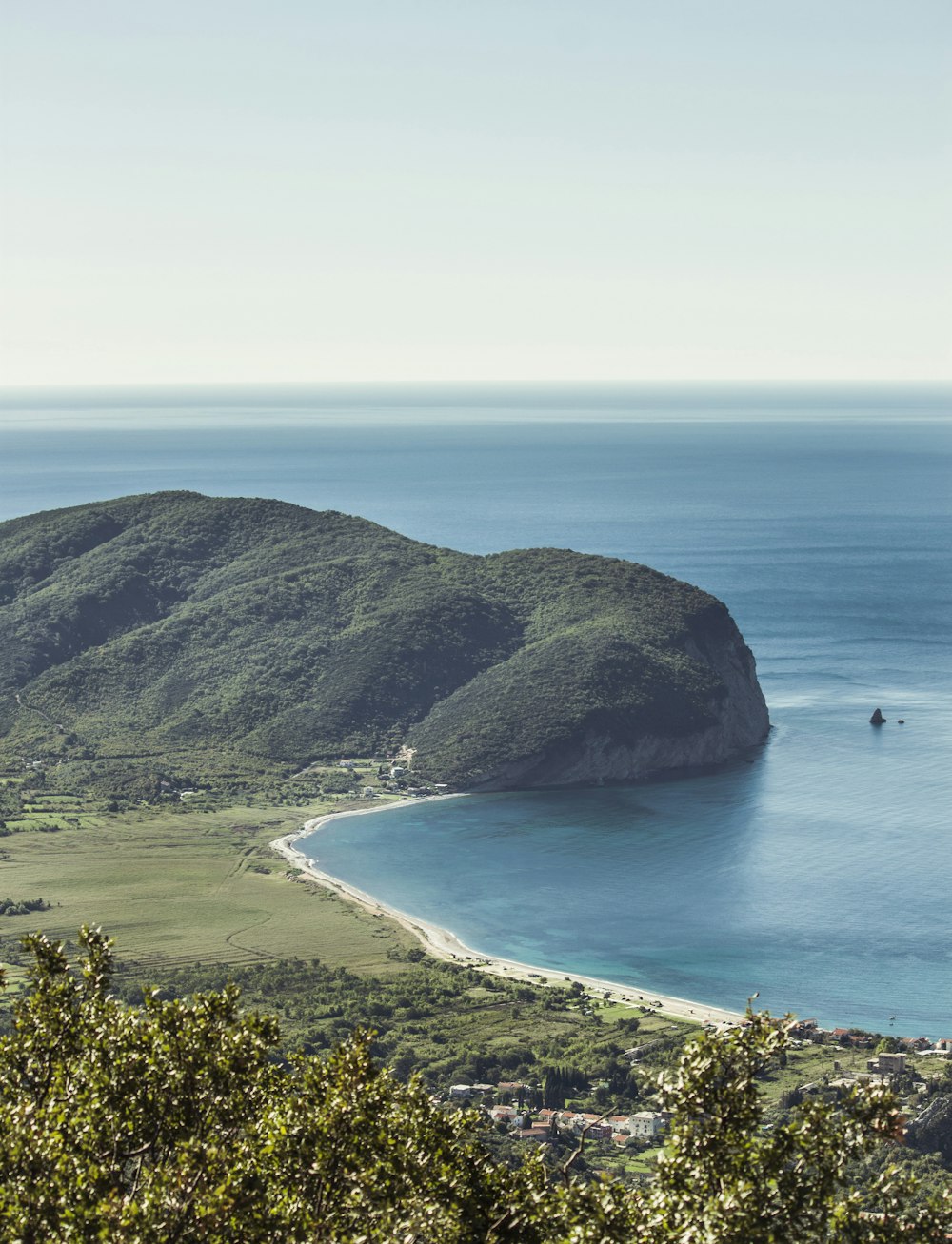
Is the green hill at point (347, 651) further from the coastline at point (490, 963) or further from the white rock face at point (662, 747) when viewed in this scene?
the coastline at point (490, 963)

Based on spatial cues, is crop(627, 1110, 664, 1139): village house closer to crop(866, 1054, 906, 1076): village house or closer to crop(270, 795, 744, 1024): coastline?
crop(866, 1054, 906, 1076): village house

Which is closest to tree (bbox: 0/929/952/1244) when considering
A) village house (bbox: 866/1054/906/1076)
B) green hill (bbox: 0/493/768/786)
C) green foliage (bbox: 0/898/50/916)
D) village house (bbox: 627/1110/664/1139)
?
village house (bbox: 627/1110/664/1139)

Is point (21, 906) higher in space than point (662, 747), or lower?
lower

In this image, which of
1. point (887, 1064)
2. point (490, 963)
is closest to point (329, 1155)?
point (887, 1064)

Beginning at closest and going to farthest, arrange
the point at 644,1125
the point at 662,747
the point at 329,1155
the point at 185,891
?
1. the point at 329,1155
2. the point at 644,1125
3. the point at 185,891
4. the point at 662,747

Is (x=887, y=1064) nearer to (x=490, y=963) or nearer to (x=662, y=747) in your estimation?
(x=490, y=963)

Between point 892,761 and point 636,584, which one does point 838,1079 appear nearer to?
point 892,761

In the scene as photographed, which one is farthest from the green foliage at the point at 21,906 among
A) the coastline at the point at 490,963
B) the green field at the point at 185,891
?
the coastline at the point at 490,963
